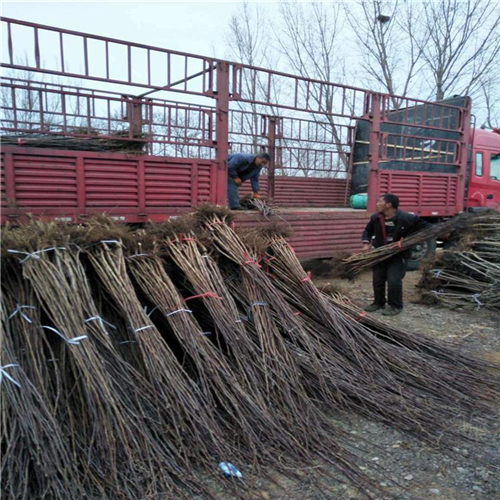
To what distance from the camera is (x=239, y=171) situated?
262 inches

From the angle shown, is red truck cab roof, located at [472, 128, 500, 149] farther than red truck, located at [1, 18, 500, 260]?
Yes

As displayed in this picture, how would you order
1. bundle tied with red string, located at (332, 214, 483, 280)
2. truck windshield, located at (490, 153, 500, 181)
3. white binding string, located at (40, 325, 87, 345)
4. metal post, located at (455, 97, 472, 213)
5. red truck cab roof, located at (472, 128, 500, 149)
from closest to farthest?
white binding string, located at (40, 325, 87, 345) < bundle tied with red string, located at (332, 214, 483, 280) < metal post, located at (455, 97, 472, 213) < red truck cab roof, located at (472, 128, 500, 149) < truck windshield, located at (490, 153, 500, 181)

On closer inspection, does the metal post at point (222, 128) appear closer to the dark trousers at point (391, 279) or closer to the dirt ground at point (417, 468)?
the dark trousers at point (391, 279)

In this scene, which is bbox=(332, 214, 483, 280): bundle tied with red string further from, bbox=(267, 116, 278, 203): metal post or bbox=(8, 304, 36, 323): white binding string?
bbox=(8, 304, 36, 323): white binding string

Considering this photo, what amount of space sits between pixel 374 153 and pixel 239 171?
7.66 ft

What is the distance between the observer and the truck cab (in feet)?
29.2

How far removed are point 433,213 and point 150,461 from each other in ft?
24.6

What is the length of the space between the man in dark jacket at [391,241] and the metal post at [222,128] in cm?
203

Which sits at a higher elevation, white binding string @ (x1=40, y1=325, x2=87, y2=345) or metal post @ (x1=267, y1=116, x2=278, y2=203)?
metal post @ (x1=267, y1=116, x2=278, y2=203)

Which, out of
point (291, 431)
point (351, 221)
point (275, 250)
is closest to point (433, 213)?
point (351, 221)

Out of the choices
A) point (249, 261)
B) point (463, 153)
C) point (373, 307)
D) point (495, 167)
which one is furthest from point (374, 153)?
point (249, 261)

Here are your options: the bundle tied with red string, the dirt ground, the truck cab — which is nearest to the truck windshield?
the truck cab

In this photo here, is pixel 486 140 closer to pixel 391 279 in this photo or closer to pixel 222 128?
pixel 391 279

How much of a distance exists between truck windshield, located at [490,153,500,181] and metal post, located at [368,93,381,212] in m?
3.70
